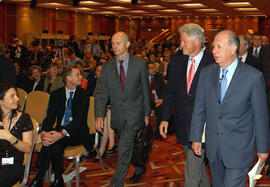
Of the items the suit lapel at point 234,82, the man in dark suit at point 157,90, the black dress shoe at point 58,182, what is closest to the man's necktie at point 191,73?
the suit lapel at point 234,82

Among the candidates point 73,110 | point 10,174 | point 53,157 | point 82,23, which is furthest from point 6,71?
point 82,23

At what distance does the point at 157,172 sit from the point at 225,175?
2072 mm

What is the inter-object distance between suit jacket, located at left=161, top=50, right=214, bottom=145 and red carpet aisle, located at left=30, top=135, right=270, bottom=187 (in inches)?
45.7

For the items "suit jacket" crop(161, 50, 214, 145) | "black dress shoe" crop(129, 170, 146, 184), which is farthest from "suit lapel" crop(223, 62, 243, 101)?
"black dress shoe" crop(129, 170, 146, 184)

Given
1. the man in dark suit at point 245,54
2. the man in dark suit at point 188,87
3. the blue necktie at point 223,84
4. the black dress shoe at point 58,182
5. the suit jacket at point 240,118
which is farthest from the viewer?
the man in dark suit at point 245,54

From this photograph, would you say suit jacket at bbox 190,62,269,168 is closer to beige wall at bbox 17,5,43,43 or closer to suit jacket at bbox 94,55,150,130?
suit jacket at bbox 94,55,150,130

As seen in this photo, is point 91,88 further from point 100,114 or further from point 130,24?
point 130,24

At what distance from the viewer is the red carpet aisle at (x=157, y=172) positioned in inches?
161

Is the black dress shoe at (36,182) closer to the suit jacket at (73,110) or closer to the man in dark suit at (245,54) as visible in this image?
the suit jacket at (73,110)

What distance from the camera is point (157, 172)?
14.7ft

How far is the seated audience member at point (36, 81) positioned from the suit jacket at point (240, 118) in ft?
13.6

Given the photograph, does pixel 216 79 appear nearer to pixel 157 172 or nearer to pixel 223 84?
pixel 223 84

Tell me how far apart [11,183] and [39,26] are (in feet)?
69.6

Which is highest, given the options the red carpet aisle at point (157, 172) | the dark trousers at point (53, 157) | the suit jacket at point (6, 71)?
the suit jacket at point (6, 71)
